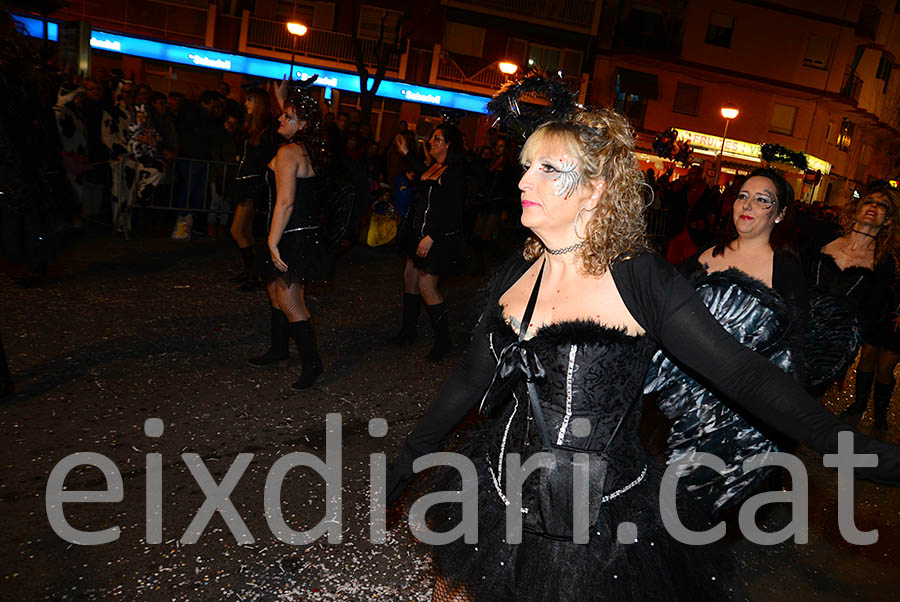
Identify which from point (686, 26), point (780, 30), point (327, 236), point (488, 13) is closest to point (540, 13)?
point (488, 13)

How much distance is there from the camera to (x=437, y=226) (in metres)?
6.30

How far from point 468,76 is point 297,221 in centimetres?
2613

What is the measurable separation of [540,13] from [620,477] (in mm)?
31798

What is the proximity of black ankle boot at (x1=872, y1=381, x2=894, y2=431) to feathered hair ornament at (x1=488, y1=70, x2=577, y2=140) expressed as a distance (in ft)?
18.7

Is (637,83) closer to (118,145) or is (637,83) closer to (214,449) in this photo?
(118,145)

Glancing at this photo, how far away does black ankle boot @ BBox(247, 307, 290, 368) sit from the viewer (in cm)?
581

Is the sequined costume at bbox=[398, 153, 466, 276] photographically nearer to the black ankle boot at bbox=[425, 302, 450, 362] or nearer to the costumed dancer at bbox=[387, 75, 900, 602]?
the black ankle boot at bbox=[425, 302, 450, 362]

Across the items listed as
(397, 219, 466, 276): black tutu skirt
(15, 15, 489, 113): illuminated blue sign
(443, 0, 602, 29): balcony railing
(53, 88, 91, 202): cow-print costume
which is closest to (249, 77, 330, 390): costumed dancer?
(397, 219, 466, 276): black tutu skirt

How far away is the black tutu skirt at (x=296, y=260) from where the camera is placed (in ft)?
17.5

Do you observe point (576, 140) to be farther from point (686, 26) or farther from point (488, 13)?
point (686, 26)

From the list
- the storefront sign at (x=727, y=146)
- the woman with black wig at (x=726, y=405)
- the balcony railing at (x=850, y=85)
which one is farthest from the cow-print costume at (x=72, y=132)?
the balcony railing at (x=850, y=85)

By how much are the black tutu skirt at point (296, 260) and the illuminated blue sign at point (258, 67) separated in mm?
21430

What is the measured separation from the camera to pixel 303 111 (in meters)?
5.24

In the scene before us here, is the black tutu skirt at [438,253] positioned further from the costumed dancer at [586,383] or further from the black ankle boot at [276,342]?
the costumed dancer at [586,383]
